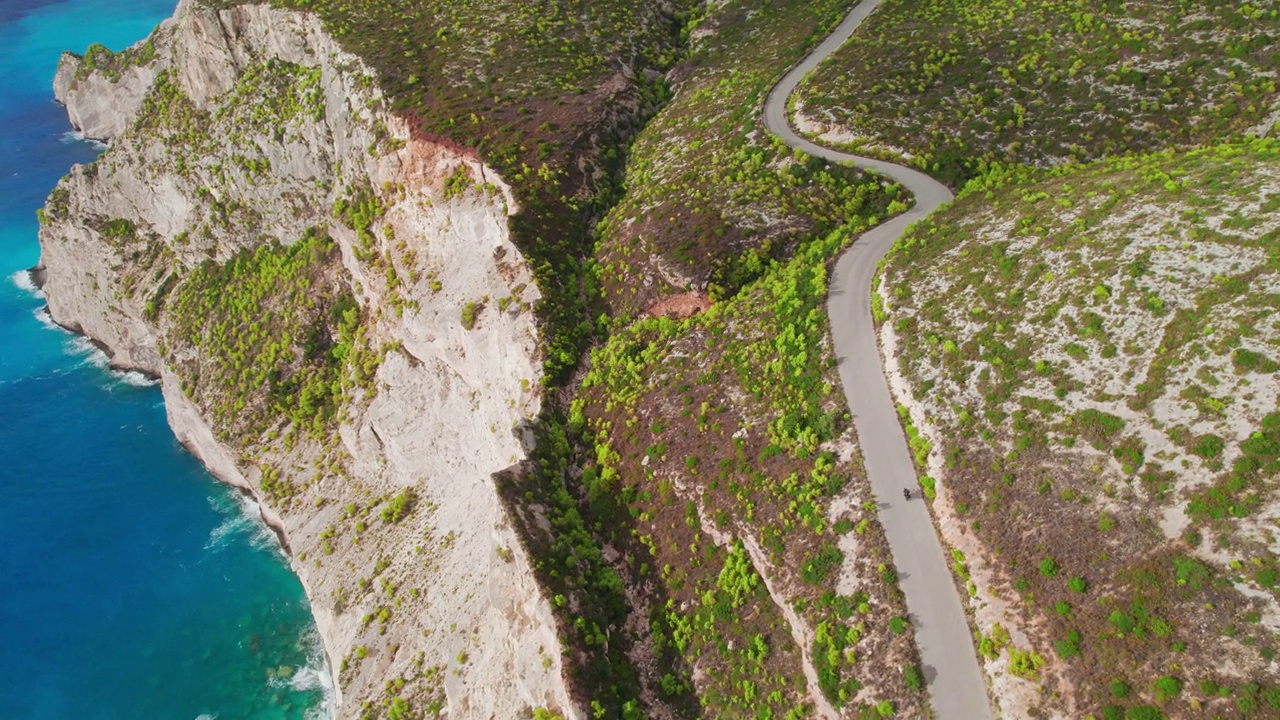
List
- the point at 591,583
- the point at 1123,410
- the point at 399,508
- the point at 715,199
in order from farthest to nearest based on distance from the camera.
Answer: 1. the point at 399,508
2. the point at 715,199
3. the point at 591,583
4. the point at 1123,410

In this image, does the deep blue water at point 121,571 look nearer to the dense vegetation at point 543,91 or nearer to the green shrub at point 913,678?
the dense vegetation at point 543,91

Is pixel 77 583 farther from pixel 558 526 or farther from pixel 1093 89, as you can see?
pixel 1093 89

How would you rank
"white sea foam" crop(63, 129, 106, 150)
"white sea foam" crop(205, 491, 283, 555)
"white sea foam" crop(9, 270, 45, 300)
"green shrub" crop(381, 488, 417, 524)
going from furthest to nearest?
1. "white sea foam" crop(63, 129, 106, 150)
2. "white sea foam" crop(9, 270, 45, 300)
3. "white sea foam" crop(205, 491, 283, 555)
4. "green shrub" crop(381, 488, 417, 524)

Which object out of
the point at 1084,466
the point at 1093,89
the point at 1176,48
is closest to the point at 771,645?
the point at 1084,466

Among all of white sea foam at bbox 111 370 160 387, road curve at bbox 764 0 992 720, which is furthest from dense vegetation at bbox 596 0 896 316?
white sea foam at bbox 111 370 160 387

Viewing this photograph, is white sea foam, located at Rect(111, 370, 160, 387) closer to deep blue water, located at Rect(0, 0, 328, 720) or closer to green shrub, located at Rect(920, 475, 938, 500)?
deep blue water, located at Rect(0, 0, 328, 720)

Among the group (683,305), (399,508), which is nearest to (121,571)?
(399,508)

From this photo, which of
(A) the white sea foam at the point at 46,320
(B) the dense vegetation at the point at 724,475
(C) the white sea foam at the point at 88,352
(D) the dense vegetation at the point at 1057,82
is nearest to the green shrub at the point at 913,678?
(B) the dense vegetation at the point at 724,475

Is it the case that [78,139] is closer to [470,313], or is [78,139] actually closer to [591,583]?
[470,313]
